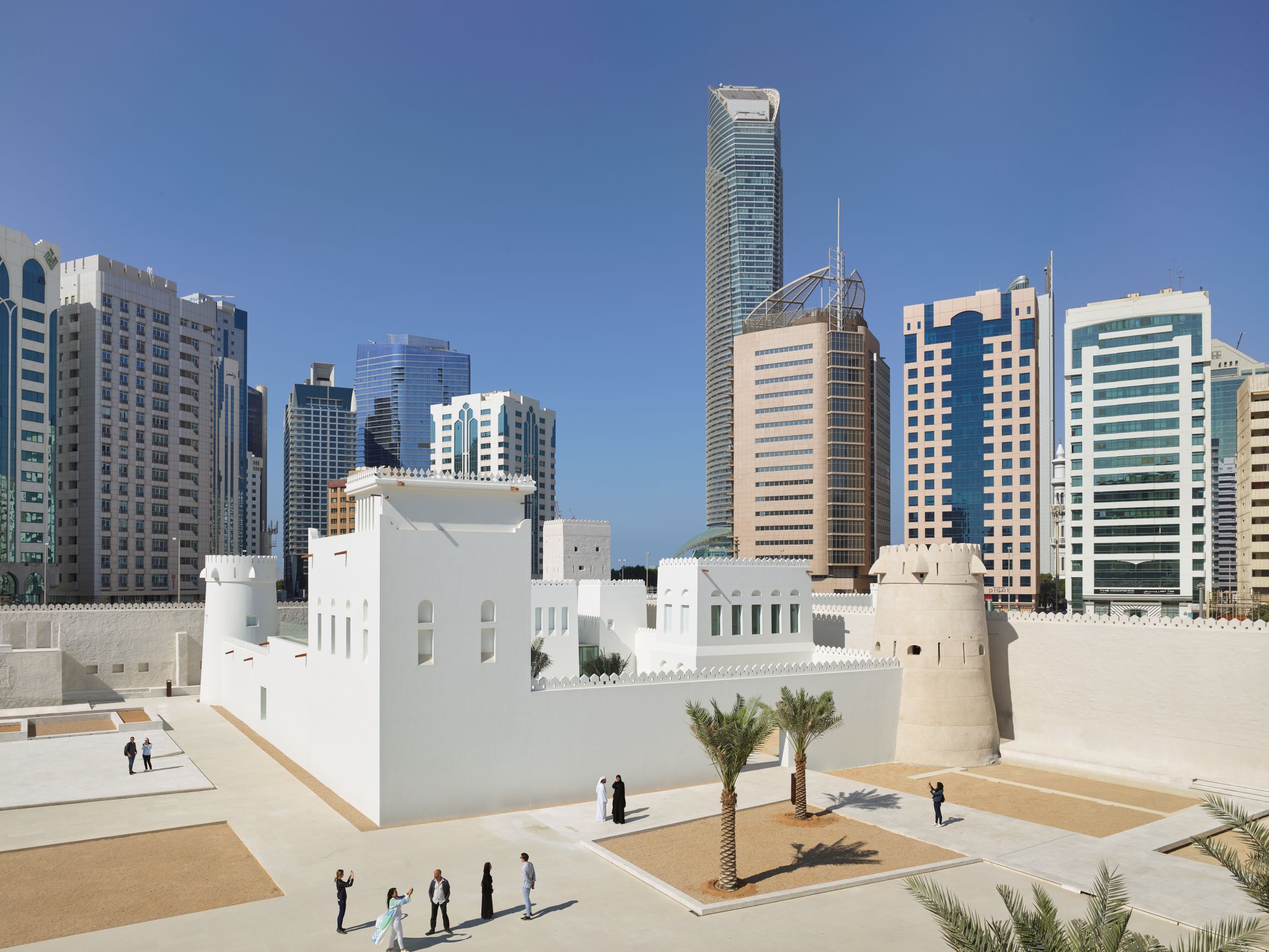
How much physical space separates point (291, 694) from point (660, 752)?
13263 millimetres

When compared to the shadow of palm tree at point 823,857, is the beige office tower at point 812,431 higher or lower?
higher

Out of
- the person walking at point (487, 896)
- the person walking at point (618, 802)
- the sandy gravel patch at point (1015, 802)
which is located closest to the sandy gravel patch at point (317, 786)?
the person walking at point (618, 802)

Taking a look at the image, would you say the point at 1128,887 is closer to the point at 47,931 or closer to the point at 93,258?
the point at 47,931

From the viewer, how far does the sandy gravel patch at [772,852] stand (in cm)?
1881

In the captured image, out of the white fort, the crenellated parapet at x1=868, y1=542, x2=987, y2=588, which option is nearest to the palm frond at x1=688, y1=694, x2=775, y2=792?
the white fort

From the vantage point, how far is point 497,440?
135m

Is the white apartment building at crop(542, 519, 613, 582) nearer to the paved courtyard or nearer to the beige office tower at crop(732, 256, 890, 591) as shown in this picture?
the paved courtyard

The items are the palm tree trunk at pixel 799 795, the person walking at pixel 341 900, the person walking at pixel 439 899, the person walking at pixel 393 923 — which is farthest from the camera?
the palm tree trunk at pixel 799 795

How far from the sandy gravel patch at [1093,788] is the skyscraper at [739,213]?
443 feet

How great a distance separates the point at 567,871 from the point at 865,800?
35.1 feet

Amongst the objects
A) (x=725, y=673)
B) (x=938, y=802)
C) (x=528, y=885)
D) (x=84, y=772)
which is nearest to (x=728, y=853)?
(x=528, y=885)

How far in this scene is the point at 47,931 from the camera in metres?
15.7

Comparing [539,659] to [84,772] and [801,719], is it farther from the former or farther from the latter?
[84,772]

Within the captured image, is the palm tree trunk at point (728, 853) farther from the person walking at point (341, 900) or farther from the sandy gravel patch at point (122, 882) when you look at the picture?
the sandy gravel patch at point (122, 882)
